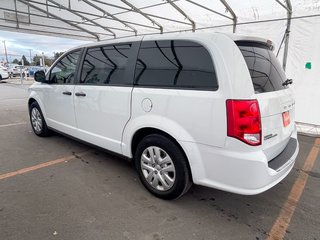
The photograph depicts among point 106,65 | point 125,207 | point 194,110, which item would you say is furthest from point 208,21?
point 125,207

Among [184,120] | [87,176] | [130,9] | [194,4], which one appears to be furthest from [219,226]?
[130,9]

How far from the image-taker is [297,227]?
7.39 ft

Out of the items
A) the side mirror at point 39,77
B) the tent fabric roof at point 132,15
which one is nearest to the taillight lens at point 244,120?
the side mirror at point 39,77

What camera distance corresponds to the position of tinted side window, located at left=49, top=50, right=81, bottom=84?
3650 mm

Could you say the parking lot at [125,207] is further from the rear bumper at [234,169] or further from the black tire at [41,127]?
the black tire at [41,127]

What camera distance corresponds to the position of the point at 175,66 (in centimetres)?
242

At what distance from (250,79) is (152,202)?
1624 millimetres

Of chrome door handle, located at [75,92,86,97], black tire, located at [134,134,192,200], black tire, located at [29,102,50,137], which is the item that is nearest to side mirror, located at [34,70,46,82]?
black tire, located at [29,102,50,137]

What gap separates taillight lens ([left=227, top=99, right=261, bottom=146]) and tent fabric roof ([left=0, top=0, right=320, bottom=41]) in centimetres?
539

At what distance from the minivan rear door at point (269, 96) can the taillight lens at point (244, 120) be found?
0.09 m

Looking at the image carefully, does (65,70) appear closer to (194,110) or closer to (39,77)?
(39,77)

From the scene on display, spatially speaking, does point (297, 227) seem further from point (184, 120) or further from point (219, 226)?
point (184, 120)

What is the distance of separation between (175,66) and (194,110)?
52 cm

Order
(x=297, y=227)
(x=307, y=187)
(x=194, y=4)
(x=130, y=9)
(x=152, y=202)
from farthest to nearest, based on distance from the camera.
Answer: (x=130, y=9) < (x=194, y=4) < (x=307, y=187) < (x=152, y=202) < (x=297, y=227)
